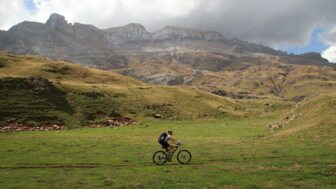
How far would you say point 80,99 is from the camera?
104062mm

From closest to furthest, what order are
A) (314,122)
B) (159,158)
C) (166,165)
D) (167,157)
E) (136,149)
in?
1. (166,165)
2. (159,158)
3. (167,157)
4. (136,149)
5. (314,122)

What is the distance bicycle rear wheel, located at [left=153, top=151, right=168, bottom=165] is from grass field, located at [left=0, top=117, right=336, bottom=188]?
0.55 m

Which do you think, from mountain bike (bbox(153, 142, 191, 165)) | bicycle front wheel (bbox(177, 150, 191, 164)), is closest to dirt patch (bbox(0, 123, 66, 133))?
mountain bike (bbox(153, 142, 191, 165))

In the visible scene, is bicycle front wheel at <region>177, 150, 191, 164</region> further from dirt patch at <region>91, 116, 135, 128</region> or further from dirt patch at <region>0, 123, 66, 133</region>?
dirt patch at <region>91, 116, 135, 128</region>

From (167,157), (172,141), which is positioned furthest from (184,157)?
(172,141)

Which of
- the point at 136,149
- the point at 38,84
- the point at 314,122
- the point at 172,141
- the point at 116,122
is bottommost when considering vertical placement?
the point at 136,149

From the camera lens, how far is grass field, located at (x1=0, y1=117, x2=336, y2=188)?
27.2 m

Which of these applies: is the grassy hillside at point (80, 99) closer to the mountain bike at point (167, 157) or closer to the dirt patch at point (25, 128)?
the dirt patch at point (25, 128)

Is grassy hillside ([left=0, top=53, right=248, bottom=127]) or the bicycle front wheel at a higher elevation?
grassy hillside ([left=0, top=53, right=248, bottom=127])

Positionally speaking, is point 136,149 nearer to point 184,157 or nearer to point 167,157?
point 167,157

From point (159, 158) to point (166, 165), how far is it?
101 cm

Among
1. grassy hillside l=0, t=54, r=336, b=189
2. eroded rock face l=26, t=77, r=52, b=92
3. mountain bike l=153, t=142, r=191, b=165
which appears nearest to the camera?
grassy hillside l=0, t=54, r=336, b=189

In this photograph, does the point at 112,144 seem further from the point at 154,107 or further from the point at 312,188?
the point at 154,107

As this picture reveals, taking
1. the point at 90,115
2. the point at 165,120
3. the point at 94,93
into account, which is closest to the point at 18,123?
the point at 90,115
